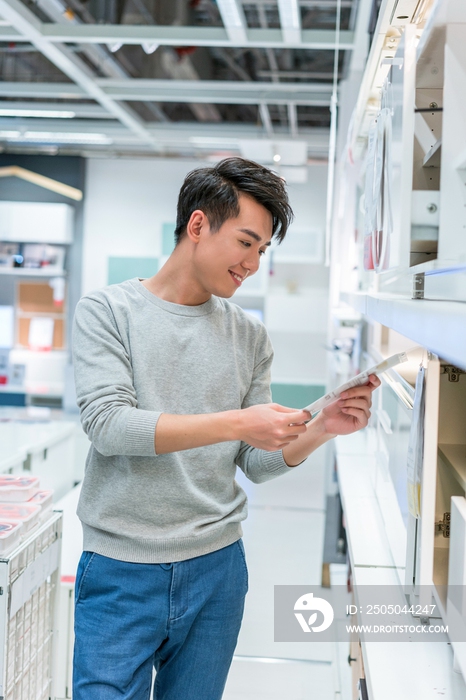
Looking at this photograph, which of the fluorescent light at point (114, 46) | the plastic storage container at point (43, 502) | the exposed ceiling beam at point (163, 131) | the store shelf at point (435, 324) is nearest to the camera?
the store shelf at point (435, 324)

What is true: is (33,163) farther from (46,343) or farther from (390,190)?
(390,190)

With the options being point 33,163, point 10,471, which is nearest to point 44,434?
point 10,471

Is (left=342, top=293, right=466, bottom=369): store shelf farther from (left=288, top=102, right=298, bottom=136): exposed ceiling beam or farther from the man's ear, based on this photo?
(left=288, top=102, right=298, bottom=136): exposed ceiling beam

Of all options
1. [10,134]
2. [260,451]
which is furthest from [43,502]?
[10,134]

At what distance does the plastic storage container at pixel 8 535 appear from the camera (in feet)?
6.63

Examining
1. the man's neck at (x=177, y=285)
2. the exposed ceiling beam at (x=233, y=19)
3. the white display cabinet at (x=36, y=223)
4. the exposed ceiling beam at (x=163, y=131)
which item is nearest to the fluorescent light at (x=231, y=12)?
the exposed ceiling beam at (x=233, y=19)

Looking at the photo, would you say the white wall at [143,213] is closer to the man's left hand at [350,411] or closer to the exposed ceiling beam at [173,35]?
the exposed ceiling beam at [173,35]

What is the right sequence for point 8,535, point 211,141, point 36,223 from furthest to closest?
point 36,223 < point 211,141 < point 8,535

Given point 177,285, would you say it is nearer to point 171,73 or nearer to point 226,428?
point 226,428

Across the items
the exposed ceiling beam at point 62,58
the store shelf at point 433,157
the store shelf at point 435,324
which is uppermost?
the exposed ceiling beam at point 62,58

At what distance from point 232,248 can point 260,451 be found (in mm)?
452

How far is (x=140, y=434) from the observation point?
1.35 metres

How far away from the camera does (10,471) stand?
374 cm

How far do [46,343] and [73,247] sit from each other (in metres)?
1.20
